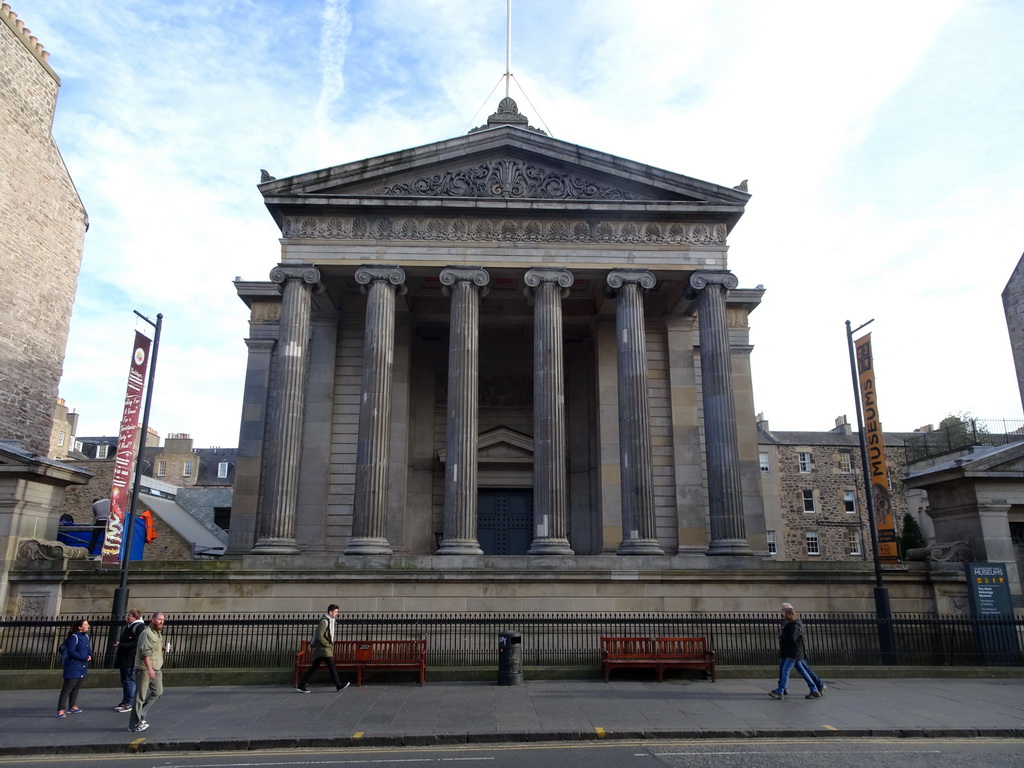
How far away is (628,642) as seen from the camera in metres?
15.2

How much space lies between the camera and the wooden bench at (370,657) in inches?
554

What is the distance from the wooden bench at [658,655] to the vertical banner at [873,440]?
6294mm

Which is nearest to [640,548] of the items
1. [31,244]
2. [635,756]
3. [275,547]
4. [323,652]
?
[323,652]

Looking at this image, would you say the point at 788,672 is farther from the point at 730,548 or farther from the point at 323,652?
the point at 323,652

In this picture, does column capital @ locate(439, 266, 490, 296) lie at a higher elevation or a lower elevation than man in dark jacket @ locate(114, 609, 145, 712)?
higher

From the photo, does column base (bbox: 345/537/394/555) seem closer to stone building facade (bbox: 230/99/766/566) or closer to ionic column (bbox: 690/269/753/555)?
stone building facade (bbox: 230/99/766/566)

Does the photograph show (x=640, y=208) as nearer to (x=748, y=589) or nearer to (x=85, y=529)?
(x=748, y=589)

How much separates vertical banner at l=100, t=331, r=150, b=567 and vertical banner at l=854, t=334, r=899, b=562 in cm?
1806

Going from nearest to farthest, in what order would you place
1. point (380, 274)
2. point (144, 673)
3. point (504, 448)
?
1. point (144, 673)
2. point (380, 274)
3. point (504, 448)

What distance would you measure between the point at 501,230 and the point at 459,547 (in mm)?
9711

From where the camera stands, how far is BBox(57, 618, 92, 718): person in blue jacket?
1144 centimetres

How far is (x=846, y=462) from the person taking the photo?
49938 millimetres

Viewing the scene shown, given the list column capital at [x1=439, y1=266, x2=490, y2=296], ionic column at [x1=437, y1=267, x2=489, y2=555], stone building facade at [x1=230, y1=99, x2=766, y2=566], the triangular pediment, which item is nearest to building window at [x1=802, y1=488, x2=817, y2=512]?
stone building facade at [x1=230, y1=99, x2=766, y2=566]

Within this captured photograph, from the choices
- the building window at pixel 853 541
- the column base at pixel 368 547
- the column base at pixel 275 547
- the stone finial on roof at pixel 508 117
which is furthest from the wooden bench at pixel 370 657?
the building window at pixel 853 541
